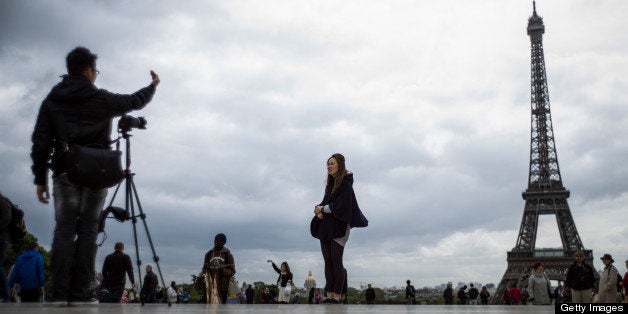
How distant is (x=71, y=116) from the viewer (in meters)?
5.45

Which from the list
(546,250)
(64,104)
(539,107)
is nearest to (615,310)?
(64,104)

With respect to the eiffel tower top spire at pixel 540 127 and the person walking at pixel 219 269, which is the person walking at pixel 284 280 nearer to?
the person walking at pixel 219 269

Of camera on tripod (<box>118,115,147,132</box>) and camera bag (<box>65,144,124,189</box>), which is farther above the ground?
camera on tripod (<box>118,115,147,132</box>)

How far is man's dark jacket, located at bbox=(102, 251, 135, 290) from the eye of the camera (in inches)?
458

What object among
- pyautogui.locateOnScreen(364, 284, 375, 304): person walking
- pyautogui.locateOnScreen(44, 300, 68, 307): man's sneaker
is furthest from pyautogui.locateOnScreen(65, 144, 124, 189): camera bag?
pyautogui.locateOnScreen(364, 284, 375, 304): person walking

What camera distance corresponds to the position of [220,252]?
34.8ft

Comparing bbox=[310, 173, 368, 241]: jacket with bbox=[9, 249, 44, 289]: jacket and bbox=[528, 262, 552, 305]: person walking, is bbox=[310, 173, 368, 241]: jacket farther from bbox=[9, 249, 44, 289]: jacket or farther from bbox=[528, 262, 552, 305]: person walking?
bbox=[528, 262, 552, 305]: person walking

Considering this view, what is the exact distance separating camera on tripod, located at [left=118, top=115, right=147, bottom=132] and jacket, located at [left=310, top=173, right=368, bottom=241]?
2686 millimetres

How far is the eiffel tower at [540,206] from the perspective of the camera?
6500cm

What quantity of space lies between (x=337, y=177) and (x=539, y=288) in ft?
33.0

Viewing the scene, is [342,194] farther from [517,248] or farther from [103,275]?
[517,248]

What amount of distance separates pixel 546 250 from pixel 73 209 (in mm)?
66445

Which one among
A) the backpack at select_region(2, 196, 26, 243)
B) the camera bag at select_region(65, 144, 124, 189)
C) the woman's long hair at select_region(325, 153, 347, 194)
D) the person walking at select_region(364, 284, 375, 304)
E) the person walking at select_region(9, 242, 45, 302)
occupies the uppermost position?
the woman's long hair at select_region(325, 153, 347, 194)

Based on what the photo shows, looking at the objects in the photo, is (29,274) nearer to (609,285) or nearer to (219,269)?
(219,269)
